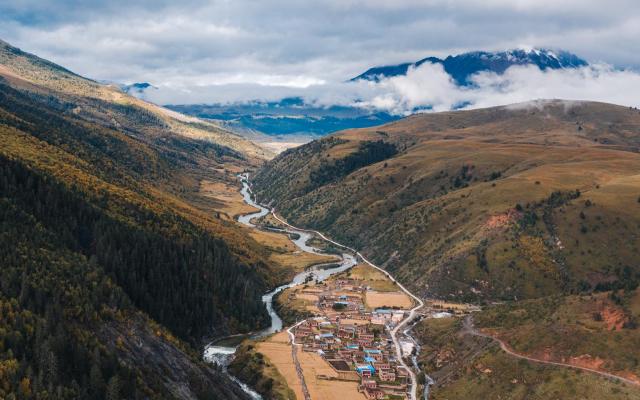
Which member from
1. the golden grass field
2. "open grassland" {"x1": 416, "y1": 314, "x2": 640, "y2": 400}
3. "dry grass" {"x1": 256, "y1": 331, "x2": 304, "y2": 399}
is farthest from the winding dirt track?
"dry grass" {"x1": 256, "y1": 331, "x2": 304, "y2": 399}

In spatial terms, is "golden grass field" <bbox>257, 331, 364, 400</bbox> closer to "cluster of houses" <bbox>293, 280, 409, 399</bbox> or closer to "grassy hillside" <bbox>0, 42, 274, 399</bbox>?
"cluster of houses" <bbox>293, 280, 409, 399</bbox>

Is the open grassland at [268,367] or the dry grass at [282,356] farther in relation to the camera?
the dry grass at [282,356]

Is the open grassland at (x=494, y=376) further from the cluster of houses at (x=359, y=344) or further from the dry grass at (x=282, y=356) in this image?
the dry grass at (x=282, y=356)

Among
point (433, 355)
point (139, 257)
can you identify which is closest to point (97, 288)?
point (139, 257)

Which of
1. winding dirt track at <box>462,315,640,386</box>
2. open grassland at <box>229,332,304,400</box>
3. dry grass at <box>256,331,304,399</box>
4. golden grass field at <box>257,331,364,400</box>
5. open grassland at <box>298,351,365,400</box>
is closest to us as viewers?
winding dirt track at <box>462,315,640,386</box>

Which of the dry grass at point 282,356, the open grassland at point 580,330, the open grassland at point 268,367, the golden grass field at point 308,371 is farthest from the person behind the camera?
the dry grass at point 282,356

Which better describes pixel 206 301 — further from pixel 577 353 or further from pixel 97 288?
pixel 577 353

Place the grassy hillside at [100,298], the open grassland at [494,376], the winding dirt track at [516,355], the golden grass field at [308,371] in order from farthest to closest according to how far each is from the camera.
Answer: the golden grass field at [308,371] → the winding dirt track at [516,355] → the open grassland at [494,376] → the grassy hillside at [100,298]

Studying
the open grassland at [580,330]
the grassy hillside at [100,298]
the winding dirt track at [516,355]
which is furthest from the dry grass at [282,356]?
the open grassland at [580,330]
